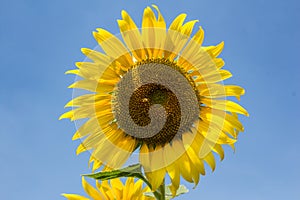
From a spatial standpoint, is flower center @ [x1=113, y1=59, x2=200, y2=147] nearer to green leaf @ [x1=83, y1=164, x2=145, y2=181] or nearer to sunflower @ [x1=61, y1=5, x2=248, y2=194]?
sunflower @ [x1=61, y1=5, x2=248, y2=194]

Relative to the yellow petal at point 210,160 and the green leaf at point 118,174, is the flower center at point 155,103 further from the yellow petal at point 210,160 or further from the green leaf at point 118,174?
A: the green leaf at point 118,174

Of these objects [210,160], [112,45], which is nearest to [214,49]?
[112,45]

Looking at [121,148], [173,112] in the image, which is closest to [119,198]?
[121,148]

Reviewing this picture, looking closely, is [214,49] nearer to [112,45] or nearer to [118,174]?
[112,45]

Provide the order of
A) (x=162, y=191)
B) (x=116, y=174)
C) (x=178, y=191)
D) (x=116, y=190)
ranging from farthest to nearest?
(x=116, y=190)
(x=178, y=191)
(x=162, y=191)
(x=116, y=174)

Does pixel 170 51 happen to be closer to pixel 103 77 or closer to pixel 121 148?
pixel 103 77

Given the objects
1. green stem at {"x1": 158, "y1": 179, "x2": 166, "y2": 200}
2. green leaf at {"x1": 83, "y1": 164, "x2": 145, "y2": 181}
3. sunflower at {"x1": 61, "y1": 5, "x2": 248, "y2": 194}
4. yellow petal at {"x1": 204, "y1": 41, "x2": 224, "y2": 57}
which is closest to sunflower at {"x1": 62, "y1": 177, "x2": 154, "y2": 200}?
sunflower at {"x1": 61, "y1": 5, "x2": 248, "y2": 194}

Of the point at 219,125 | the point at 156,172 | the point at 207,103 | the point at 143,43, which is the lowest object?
the point at 156,172
